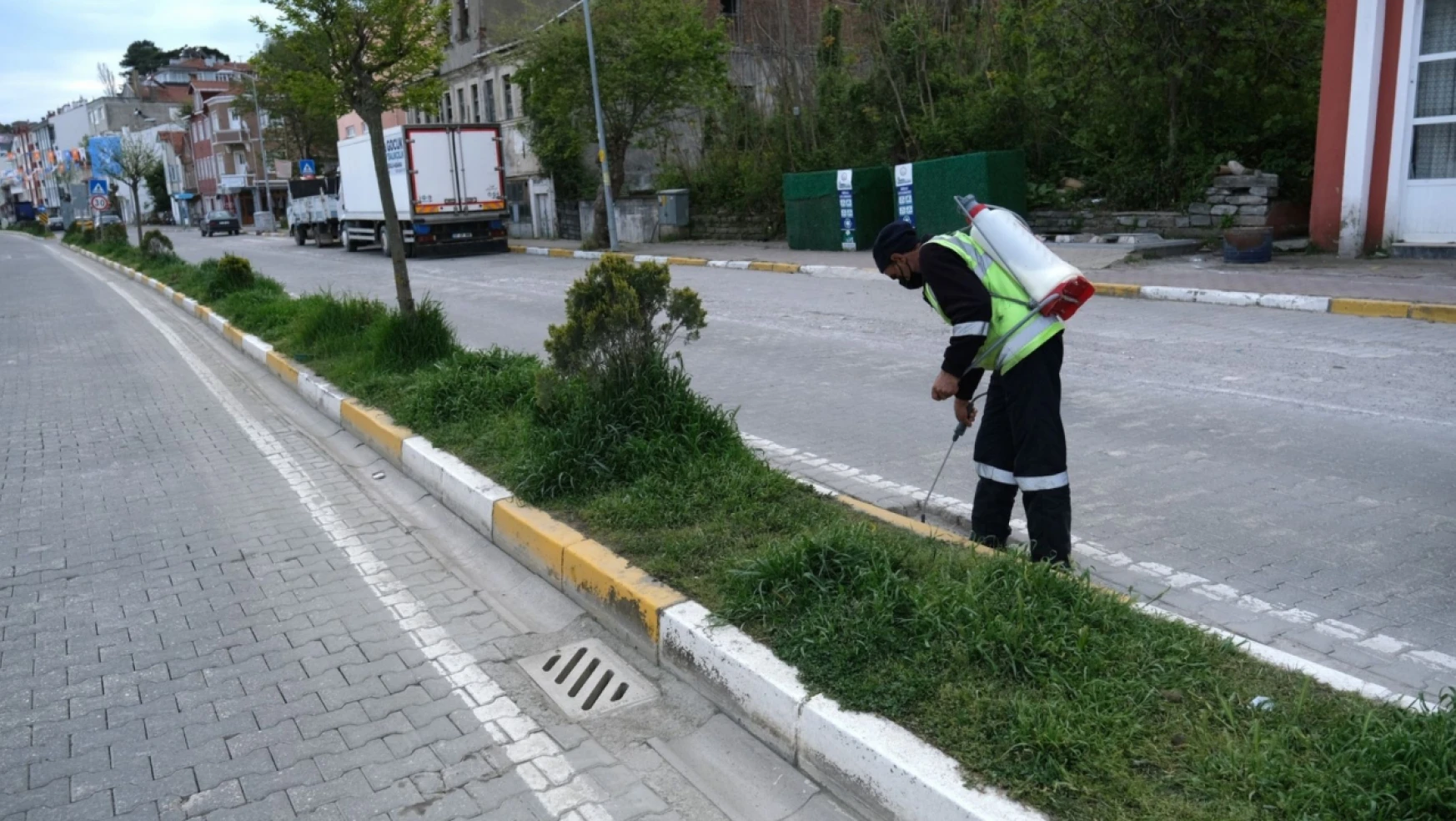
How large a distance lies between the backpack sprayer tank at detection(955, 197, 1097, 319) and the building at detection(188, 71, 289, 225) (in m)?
78.2

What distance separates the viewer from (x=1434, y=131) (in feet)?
47.7

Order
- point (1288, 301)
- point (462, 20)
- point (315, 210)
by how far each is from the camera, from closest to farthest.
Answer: point (1288, 301), point (315, 210), point (462, 20)

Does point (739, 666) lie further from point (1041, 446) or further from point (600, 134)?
point (600, 134)

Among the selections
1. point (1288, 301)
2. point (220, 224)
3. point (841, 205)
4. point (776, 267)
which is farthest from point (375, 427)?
point (220, 224)

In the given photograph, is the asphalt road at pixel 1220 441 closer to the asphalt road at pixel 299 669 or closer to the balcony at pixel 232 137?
the asphalt road at pixel 299 669

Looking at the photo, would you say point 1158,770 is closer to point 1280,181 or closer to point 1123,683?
point 1123,683

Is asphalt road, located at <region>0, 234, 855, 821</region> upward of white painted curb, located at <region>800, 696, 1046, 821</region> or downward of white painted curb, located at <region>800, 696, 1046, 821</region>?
downward

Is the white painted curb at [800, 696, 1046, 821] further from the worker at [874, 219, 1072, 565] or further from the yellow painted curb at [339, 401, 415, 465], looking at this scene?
the yellow painted curb at [339, 401, 415, 465]

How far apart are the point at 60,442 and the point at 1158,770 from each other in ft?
28.0

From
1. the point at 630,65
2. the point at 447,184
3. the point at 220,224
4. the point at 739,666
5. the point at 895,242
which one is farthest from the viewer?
the point at 220,224

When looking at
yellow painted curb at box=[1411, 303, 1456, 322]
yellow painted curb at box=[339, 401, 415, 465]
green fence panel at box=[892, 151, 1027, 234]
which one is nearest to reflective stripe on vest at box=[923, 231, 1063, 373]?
yellow painted curb at box=[339, 401, 415, 465]

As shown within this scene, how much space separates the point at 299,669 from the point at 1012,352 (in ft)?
10.1

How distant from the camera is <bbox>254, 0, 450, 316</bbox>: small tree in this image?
9.75m

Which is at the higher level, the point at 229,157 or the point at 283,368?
the point at 229,157
